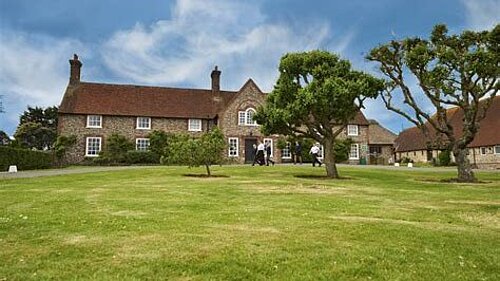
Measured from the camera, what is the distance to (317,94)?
2102 cm

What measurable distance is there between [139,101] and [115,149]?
6243mm

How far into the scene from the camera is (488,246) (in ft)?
21.5

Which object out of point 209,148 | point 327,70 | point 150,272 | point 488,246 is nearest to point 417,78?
point 327,70

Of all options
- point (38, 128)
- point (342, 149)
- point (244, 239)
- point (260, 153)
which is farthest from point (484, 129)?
point (38, 128)

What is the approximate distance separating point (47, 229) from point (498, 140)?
4548 cm

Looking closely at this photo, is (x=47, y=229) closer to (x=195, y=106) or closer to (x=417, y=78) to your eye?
(x=417, y=78)

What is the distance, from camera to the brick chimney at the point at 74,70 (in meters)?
42.6

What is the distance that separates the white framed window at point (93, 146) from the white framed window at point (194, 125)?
28.5ft

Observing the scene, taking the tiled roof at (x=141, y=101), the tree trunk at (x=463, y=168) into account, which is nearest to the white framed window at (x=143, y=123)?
the tiled roof at (x=141, y=101)

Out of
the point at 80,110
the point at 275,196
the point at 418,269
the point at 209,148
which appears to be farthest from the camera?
the point at 80,110

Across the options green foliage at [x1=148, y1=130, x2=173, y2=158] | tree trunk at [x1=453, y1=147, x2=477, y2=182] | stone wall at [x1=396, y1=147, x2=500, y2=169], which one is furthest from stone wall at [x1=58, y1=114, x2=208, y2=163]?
A: stone wall at [x1=396, y1=147, x2=500, y2=169]

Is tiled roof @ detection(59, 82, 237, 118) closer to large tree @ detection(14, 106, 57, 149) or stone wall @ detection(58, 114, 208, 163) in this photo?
stone wall @ detection(58, 114, 208, 163)

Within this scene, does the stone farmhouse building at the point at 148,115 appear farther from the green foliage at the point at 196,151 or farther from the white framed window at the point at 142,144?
the green foliage at the point at 196,151

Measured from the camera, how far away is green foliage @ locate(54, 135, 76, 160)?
37.9 meters
